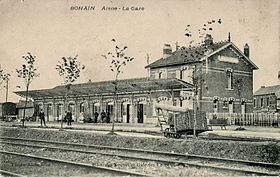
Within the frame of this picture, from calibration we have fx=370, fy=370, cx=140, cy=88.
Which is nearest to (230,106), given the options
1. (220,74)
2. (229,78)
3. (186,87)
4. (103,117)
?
(229,78)

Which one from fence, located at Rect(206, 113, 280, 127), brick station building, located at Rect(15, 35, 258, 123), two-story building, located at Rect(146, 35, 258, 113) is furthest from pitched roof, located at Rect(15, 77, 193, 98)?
fence, located at Rect(206, 113, 280, 127)

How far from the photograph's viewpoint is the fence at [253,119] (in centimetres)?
2856

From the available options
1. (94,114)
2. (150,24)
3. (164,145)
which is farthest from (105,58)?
(94,114)

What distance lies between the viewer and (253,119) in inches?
1164

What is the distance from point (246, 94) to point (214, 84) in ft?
13.8

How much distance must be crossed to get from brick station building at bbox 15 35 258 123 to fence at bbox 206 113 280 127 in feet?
5.01

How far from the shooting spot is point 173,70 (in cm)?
3516

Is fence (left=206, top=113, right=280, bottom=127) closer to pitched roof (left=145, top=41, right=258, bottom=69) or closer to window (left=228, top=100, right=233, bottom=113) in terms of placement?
window (left=228, top=100, right=233, bottom=113)

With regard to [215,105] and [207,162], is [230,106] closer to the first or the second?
[215,105]

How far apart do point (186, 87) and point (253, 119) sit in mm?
5960

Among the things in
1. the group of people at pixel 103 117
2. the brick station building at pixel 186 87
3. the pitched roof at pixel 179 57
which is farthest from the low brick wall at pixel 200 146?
the pitched roof at pixel 179 57

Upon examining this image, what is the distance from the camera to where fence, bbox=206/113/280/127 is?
93.7 ft

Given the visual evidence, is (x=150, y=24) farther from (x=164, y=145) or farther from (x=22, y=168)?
(x=22, y=168)

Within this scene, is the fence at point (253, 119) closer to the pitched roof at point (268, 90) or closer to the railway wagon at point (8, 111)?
the pitched roof at point (268, 90)
